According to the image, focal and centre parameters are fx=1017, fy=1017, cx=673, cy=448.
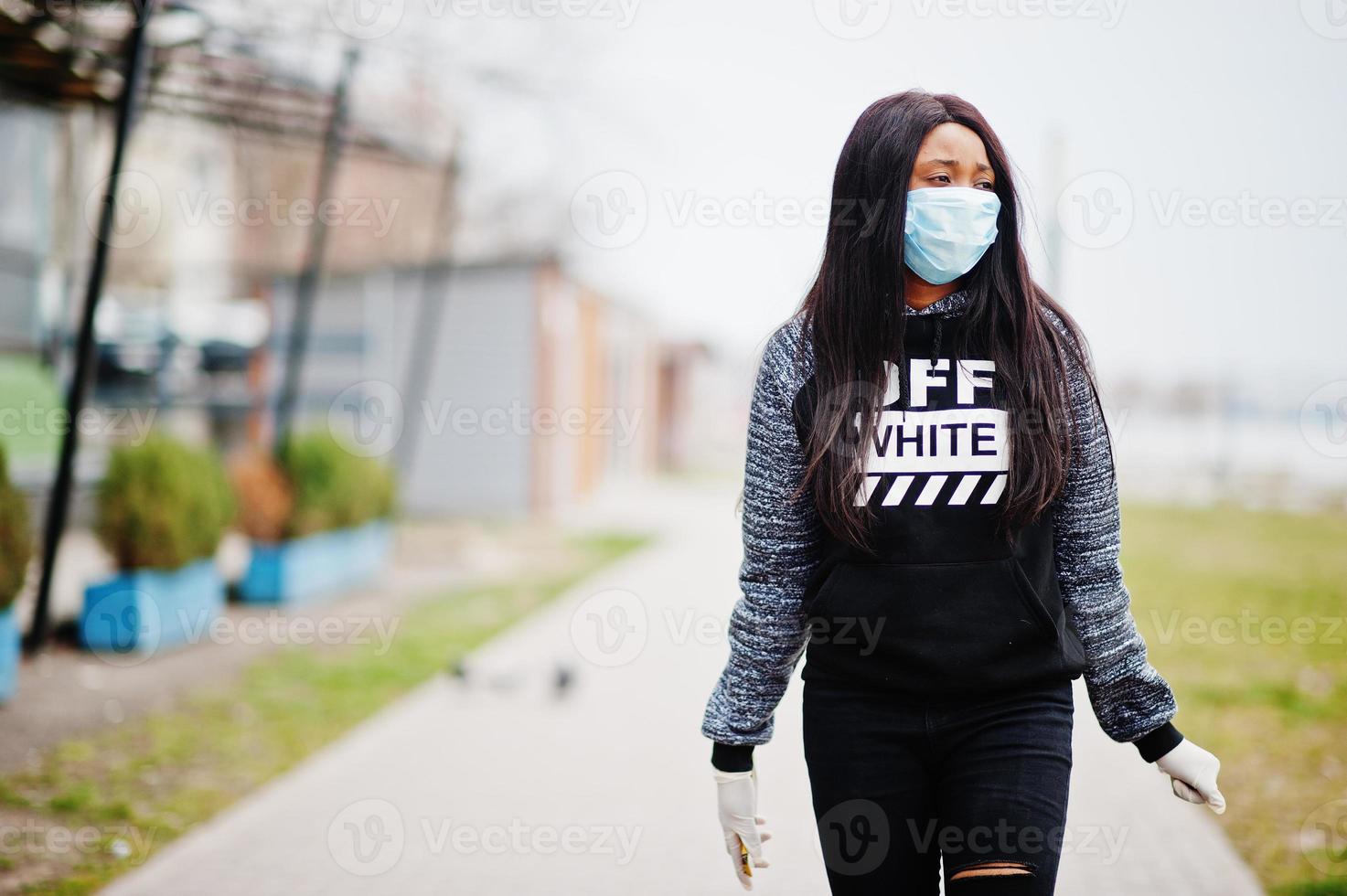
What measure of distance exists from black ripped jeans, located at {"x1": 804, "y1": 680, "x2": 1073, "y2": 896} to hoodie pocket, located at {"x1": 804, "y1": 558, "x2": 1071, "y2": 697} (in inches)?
2.3

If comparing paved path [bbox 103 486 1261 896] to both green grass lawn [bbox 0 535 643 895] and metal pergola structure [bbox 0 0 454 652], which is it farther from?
metal pergola structure [bbox 0 0 454 652]

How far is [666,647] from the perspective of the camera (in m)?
7.99

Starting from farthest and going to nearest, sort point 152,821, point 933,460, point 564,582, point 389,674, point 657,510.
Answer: point 657,510 < point 564,582 < point 389,674 < point 152,821 < point 933,460

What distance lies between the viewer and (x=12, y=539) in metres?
5.56

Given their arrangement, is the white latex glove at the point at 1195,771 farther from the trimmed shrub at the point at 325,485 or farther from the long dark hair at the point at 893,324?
the trimmed shrub at the point at 325,485

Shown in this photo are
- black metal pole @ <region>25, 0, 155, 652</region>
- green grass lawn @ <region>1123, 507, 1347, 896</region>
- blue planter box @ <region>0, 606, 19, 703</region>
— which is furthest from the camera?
black metal pole @ <region>25, 0, 155, 652</region>

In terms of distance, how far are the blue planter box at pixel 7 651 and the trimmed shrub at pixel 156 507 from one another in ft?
4.59

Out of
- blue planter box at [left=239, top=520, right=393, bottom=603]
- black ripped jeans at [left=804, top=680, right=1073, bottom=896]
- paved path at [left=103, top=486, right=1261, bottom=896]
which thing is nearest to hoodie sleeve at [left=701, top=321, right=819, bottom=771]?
black ripped jeans at [left=804, top=680, right=1073, bottom=896]

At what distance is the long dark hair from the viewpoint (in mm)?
1882

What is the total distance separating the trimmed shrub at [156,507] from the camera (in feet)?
22.8

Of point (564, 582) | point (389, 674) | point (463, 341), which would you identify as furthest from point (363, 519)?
point (463, 341)

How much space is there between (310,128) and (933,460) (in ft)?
26.9

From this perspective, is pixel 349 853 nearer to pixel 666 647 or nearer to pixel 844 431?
pixel 844 431

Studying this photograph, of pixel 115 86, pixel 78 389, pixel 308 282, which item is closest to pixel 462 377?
pixel 308 282
